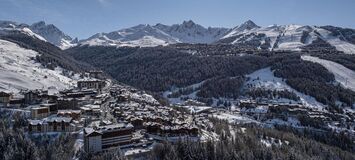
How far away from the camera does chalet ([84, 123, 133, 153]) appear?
8156 cm

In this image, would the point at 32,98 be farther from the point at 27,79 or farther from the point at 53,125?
the point at 27,79

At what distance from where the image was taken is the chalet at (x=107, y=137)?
81562 mm

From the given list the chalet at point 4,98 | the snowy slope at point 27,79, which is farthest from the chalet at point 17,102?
the snowy slope at point 27,79

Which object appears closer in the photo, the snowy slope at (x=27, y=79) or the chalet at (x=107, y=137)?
the chalet at (x=107, y=137)

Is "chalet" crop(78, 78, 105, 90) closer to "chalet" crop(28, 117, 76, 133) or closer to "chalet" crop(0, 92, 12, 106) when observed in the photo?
"chalet" crop(0, 92, 12, 106)

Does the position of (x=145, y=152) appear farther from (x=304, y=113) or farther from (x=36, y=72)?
(x=36, y=72)

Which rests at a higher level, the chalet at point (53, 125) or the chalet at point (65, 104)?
the chalet at point (65, 104)

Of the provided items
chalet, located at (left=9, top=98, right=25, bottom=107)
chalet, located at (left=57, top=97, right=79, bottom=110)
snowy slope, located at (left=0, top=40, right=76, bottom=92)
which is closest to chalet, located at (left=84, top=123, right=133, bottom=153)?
chalet, located at (left=57, top=97, right=79, bottom=110)

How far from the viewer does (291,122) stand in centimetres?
15250

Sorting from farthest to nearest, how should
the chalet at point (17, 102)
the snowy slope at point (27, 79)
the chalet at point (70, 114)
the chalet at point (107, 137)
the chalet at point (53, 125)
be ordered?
1. the snowy slope at point (27, 79)
2. the chalet at point (17, 102)
3. the chalet at point (70, 114)
4. the chalet at point (53, 125)
5. the chalet at point (107, 137)

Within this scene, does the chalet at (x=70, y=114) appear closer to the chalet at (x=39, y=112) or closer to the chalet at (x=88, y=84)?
the chalet at (x=39, y=112)

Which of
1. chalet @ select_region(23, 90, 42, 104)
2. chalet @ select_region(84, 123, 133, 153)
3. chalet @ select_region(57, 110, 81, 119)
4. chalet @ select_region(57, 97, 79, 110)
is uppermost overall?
chalet @ select_region(23, 90, 42, 104)

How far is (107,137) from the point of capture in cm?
8444

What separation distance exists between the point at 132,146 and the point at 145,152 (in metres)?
4.30
